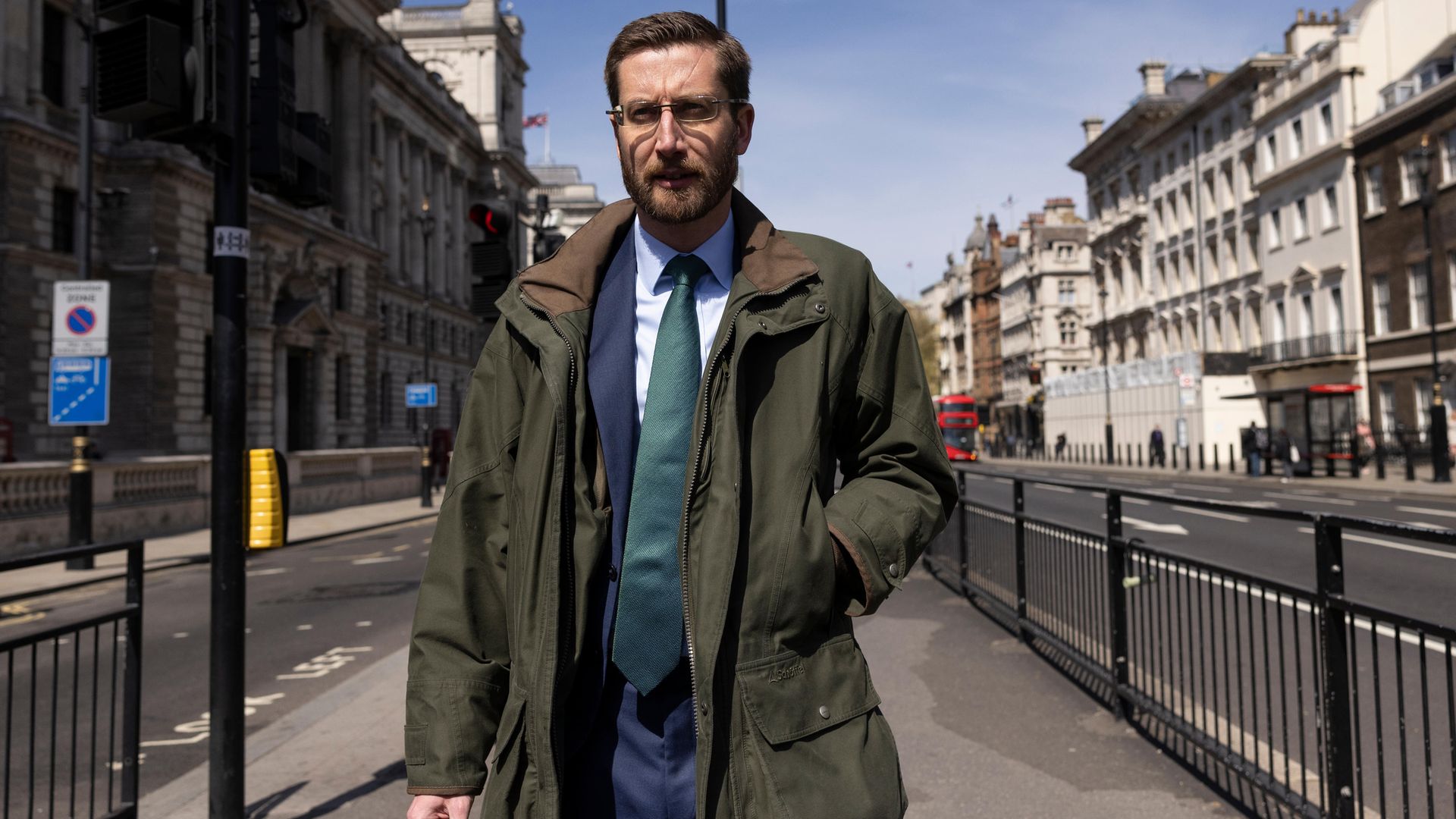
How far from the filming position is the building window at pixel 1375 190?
36.4 meters

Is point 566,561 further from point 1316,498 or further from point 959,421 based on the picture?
point 959,421

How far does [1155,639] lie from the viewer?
5.70 metres

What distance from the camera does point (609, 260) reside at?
2.13m

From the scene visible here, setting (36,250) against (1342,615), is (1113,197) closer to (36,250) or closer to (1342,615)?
(36,250)

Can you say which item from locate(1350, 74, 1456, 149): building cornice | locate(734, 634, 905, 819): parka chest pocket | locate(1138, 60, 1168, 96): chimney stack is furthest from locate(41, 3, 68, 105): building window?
locate(1138, 60, 1168, 96): chimney stack

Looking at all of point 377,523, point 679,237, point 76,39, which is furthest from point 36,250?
point 679,237

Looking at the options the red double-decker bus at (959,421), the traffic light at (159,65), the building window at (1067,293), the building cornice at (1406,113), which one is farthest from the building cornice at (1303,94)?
the traffic light at (159,65)

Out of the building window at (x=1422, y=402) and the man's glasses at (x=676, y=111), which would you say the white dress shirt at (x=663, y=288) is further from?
the building window at (x=1422, y=402)

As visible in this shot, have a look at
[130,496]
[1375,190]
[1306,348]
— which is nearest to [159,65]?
[130,496]

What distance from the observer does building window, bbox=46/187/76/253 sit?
28422 millimetres

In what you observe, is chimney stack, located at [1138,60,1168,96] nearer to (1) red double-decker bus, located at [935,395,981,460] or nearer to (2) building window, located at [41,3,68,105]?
(1) red double-decker bus, located at [935,395,981,460]

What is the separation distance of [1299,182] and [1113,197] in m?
23.1

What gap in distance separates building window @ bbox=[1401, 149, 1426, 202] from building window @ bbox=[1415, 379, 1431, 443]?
6.08 meters

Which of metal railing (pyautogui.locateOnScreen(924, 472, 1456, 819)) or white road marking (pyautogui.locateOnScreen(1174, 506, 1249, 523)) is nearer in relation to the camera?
metal railing (pyautogui.locateOnScreen(924, 472, 1456, 819))
